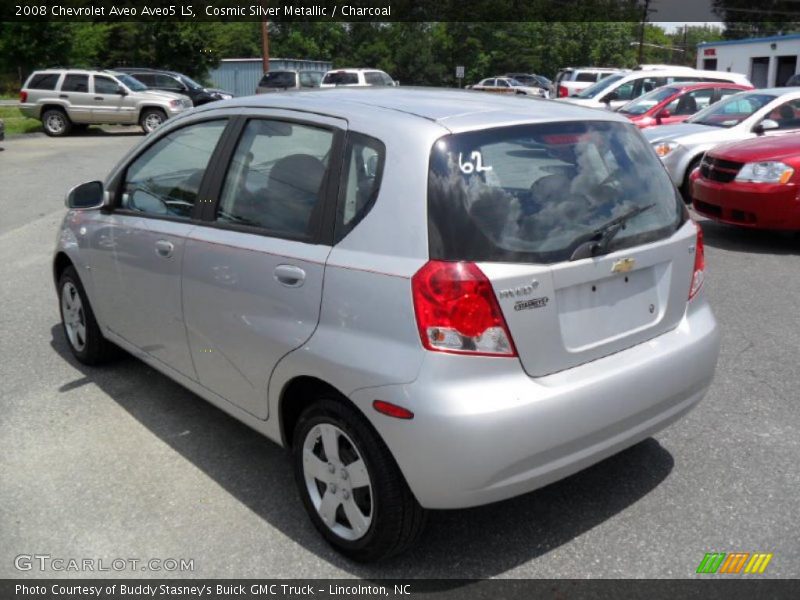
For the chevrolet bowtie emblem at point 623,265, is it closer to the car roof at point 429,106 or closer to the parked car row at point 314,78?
the car roof at point 429,106

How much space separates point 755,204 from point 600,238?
19.5ft

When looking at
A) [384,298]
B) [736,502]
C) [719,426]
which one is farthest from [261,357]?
[719,426]

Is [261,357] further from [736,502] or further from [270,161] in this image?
[736,502]

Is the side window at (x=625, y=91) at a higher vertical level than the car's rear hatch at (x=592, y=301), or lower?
higher

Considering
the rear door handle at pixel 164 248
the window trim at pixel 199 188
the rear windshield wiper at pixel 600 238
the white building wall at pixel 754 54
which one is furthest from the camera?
the white building wall at pixel 754 54

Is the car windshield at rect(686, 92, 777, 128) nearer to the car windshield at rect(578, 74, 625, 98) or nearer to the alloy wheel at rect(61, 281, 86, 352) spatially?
the car windshield at rect(578, 74, 625, 98)

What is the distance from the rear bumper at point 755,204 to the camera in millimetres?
8094

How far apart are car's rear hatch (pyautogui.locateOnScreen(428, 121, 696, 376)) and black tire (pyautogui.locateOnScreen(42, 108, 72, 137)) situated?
Result: 77.8ft

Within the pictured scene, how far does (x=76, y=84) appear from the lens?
78.5ft

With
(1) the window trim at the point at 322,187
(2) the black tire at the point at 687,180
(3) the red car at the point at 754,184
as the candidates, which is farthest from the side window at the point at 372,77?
(1) the window trim at the point at 322,187

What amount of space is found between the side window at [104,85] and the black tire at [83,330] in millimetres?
20429

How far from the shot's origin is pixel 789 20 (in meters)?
77.1

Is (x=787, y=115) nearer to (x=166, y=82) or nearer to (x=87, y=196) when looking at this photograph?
(x=87, y=196)

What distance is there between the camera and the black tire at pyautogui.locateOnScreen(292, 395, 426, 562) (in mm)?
2924
